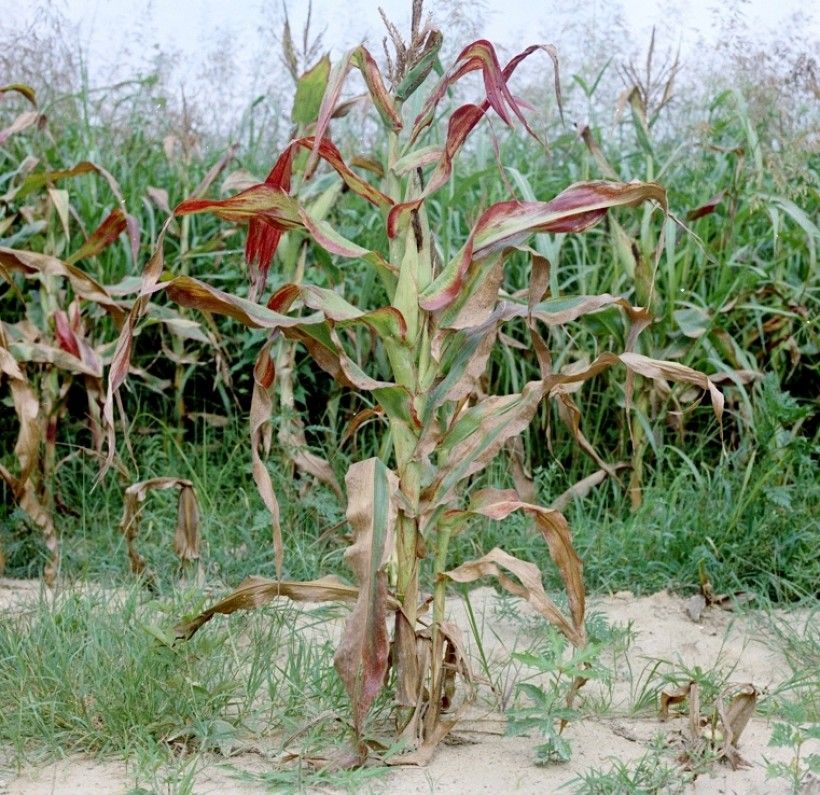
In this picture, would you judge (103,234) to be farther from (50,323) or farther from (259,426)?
(259,426)

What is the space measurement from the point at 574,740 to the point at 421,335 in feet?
2.90

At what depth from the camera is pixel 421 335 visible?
2.28 metres

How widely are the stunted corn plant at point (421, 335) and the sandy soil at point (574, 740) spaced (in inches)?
3.8

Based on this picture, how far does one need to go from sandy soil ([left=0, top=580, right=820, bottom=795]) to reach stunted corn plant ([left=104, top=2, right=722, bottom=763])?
0.10 m

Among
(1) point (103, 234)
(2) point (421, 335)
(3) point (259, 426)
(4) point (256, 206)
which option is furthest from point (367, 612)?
(1) point (103, 234)

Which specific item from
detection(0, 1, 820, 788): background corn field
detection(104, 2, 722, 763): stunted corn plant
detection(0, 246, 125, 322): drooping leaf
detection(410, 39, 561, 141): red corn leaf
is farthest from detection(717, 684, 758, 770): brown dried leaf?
detection(0, 246, 125, 322): drooping leaf

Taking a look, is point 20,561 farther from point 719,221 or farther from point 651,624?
point 719,221

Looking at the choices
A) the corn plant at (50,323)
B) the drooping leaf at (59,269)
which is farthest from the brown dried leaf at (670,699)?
the drooping leaf at (59,269)

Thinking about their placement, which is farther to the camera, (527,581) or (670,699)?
(670,699)

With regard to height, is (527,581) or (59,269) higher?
(59,269)

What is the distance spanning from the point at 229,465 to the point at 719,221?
6.79ft

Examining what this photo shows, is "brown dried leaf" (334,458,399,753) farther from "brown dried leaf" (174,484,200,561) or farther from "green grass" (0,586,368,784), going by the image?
"brown dried leaf" (174,484,200,561)

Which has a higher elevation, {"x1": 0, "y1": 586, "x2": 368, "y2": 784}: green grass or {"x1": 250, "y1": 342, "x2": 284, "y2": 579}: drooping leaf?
{"x1": 250, "y1": 342, "x2": 284, "y2": 579}: drooping leaf

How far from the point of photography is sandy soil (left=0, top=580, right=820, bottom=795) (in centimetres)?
216
